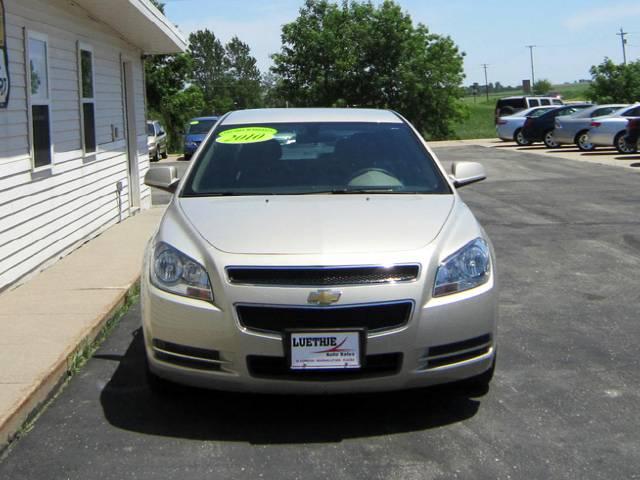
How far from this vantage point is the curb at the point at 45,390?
4.25 m

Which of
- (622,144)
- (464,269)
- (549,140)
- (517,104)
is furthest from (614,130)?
(464,269)

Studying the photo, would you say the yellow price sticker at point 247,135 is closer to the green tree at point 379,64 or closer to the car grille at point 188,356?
the car grille at point 188,356

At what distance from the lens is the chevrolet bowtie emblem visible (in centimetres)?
396

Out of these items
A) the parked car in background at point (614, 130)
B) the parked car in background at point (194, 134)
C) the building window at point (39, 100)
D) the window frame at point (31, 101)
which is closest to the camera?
the window frame at point (31, 101)

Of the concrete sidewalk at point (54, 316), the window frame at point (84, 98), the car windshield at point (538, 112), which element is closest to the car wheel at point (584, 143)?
the car windshield at point (538, 112)

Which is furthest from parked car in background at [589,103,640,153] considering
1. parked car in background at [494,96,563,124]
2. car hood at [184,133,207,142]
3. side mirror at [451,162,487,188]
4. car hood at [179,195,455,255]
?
car hood at [179,195,455,255]

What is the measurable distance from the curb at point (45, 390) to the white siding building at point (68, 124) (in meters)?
1.78

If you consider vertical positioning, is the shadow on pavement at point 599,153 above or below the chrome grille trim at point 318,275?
above

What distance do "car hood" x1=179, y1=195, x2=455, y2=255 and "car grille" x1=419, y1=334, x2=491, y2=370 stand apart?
0.50 metres

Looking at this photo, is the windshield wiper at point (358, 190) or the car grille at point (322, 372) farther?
the windshield wiper at point (358, 190)

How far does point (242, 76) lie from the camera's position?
113562 mm

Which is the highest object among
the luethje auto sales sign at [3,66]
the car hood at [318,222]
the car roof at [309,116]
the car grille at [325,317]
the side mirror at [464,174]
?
the luethje auto sales sign at [3,66]

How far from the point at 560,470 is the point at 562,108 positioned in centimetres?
2751

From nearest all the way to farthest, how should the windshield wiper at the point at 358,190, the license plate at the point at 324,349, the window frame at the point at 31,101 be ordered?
the license plate at the point at 324,349, the windshield wiper at the point at 358,190, the window frame at the point at 31,101
